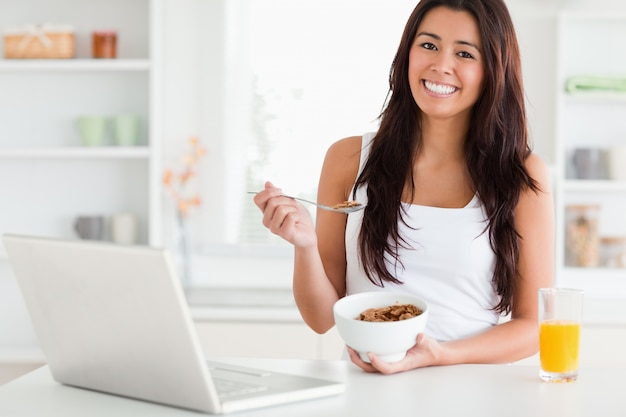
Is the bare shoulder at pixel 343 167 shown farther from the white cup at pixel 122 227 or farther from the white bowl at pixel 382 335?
the white cup at pixel 122 227

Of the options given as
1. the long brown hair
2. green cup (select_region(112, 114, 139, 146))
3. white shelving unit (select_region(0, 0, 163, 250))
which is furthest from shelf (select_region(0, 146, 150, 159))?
the long brown hair

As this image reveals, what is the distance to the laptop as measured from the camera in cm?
113

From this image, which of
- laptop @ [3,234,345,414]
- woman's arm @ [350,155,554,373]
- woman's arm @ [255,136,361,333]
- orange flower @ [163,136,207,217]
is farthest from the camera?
orange flower @ [163,136,207,217]

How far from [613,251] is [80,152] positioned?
2171 millimetres

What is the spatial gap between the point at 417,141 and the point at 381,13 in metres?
1.94

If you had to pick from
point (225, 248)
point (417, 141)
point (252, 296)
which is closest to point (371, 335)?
point (417, 141)

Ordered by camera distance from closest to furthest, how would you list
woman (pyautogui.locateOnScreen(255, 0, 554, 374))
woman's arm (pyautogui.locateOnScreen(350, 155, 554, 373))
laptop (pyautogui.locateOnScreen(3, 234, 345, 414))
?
laptop (pyautogui.locateOnScreen(3, 234, 345, 414))
woman's arm (pyautogui.locateOnScreen(350, 155, 554, 373))
woman (pyautogui.locateOnScreen(255, 0, 554, 374))

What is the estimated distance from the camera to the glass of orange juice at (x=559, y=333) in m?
1.38

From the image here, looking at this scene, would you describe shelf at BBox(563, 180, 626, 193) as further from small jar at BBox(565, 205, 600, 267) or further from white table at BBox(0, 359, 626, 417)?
white table at BBox(0, 359, 626, 417)

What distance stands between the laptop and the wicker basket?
8.19ft

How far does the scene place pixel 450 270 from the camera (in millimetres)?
1830

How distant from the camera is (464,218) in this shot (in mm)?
1849

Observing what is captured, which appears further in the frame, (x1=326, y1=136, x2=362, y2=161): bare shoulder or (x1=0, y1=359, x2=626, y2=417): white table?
(x1=326, y1=136, x2=362, y2=161): bare shoulder

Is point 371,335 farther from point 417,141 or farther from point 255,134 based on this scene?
point 255,134
